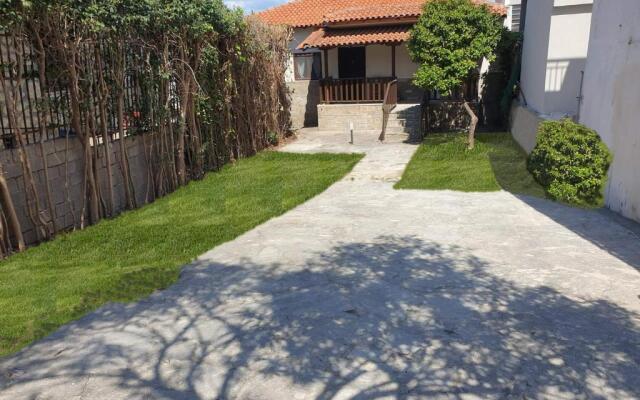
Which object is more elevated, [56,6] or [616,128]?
[56,6]

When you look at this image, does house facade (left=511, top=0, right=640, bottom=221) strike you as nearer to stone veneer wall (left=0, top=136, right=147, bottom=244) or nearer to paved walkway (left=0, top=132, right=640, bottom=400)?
paved walkway (left=0, top=132, right=640, bottom=400)

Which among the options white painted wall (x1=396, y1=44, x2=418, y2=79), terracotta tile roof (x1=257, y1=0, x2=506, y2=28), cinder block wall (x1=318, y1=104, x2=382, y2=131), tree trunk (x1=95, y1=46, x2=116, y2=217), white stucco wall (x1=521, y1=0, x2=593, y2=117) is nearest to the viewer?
tree trunk (x1=95, y1=46, x2=116, y2=217)

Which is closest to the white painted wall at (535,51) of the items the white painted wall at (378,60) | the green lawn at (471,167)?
the green lawn at (471,167)

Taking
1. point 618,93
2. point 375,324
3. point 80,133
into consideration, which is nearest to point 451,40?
point 618,93

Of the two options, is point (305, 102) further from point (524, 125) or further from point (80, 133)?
point (80, 133)

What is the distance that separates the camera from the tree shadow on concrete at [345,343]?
11.4 ft

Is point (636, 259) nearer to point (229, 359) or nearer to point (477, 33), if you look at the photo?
point (229, 359)

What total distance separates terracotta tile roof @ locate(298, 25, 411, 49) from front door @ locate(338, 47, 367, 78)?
4.45ft

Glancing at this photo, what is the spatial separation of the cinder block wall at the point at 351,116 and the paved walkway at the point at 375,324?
35.7 feet

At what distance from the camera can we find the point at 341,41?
18.0 meters

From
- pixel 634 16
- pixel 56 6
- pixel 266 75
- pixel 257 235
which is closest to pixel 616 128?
pixel 634 16

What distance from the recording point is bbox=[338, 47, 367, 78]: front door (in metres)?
20.4

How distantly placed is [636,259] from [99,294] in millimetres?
6017

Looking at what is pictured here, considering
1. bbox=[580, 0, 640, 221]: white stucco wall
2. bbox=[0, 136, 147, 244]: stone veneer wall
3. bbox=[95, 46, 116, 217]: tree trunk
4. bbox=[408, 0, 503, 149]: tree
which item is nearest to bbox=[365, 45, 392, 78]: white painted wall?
bbox=[408, 0, 503, 149]: tree
